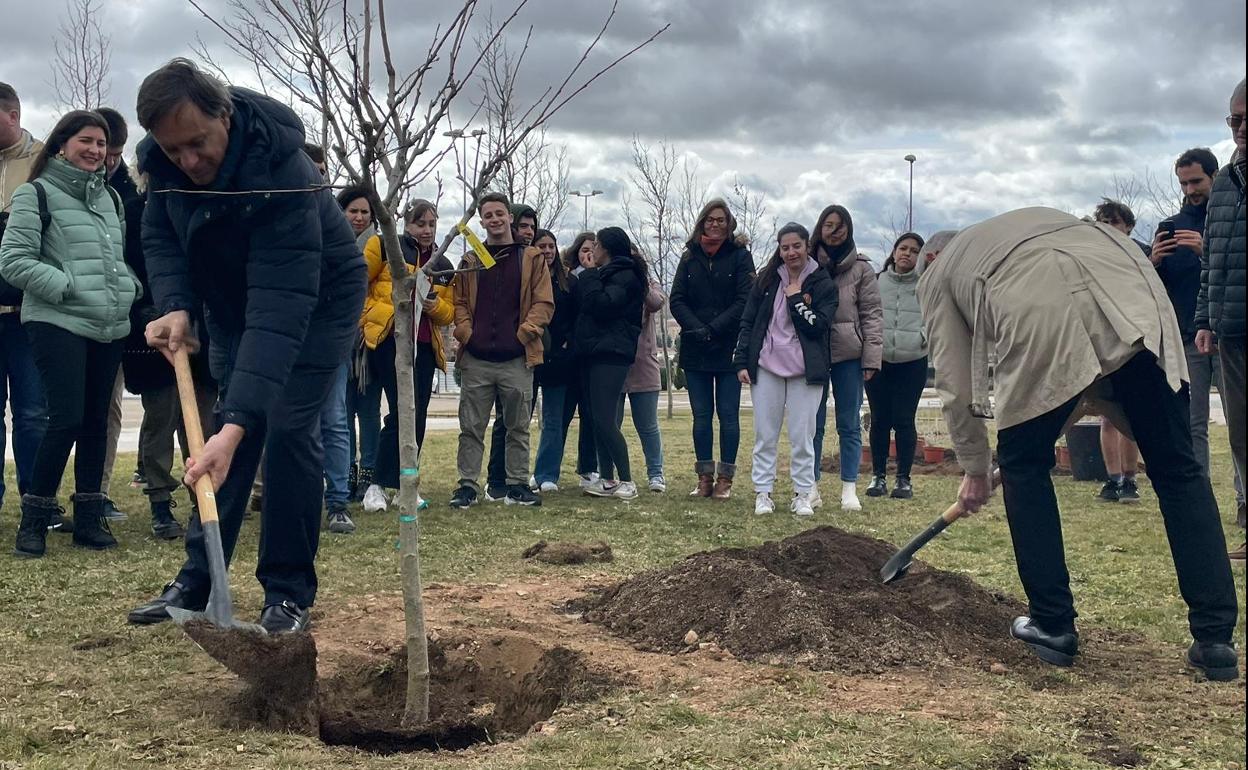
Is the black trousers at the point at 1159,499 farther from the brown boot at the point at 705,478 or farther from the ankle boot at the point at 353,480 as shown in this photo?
the ankle boot at the point at 353,480

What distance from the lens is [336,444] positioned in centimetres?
750

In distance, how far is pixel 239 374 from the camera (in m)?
4.00

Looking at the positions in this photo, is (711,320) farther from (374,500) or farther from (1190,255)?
(1190,255)

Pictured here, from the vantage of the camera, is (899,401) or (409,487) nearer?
(409,487)

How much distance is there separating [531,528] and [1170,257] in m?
4.52

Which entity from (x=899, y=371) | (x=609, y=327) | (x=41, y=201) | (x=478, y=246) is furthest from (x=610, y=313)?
(x=478, y=246)

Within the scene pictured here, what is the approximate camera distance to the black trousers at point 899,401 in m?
9.35

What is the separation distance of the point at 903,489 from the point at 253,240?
6.55m

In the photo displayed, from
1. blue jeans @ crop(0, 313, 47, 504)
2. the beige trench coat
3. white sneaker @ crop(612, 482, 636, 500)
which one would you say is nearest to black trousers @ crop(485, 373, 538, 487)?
white sneaker @ crop(612, 482, 636, 500)

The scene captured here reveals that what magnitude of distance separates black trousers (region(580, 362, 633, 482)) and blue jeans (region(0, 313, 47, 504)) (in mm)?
3624

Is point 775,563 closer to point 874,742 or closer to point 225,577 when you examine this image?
point 874,742

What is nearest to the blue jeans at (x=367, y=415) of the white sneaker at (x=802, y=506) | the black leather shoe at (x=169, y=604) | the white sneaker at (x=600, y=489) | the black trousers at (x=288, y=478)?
the white sneaker at (x=600, y=489)

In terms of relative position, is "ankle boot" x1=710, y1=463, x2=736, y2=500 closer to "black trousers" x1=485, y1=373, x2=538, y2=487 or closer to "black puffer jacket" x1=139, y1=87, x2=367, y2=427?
"black trousers" x1=485, y1=373, x2=538, y2=487

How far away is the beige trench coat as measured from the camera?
4.09 m
